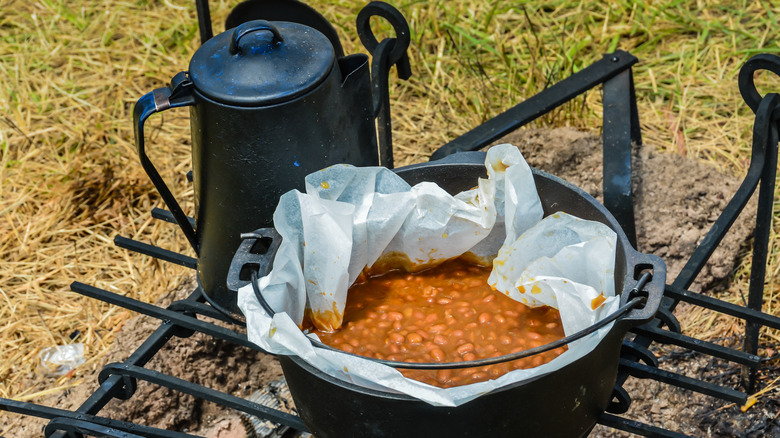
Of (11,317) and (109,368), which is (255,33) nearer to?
(109,368)

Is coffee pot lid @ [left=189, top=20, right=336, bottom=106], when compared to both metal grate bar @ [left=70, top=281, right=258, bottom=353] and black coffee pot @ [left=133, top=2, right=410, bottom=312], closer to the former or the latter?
black coffee pot @ [left=133, top=2, right=410, bottom=312]

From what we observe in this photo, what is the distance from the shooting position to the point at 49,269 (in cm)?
244

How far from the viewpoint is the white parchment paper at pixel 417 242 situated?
129 centimetres

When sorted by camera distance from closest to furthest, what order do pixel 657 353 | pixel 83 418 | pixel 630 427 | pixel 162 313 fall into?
1. pixel 630 427
2. pixel 83 418
3. pixel 162 313
4. pixel 657 353

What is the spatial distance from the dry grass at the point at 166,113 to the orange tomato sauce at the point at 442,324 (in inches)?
32.7

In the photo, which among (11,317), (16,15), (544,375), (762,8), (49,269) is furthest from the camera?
(16,15)

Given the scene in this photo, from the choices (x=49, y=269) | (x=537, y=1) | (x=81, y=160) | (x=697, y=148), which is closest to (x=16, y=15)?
(x=81, y=160)

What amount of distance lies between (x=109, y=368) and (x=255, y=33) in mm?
694

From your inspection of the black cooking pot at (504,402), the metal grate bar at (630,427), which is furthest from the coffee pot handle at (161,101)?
the metal grate bar at (630,427)

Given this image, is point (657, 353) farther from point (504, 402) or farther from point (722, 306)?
point (504, 402)

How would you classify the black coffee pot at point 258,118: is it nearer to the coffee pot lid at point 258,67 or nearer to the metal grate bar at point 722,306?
the coffee pot lid at point 258,67

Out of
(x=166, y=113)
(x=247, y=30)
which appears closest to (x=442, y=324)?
(x=247, y=30)

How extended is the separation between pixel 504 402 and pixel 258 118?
66cm

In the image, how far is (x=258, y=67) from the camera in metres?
1.47
